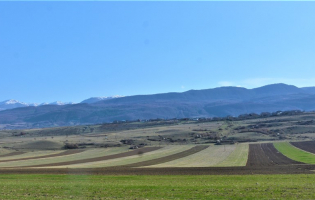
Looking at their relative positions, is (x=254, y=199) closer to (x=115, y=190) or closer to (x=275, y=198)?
(x=275, y=198)

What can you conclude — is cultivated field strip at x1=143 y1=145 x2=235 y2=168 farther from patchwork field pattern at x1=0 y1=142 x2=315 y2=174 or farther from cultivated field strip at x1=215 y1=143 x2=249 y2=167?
cultivated field strip at x1=215 y1=143 x2=249 y2=167

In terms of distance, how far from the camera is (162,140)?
361 ft

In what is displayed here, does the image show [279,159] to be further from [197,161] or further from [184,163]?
[184,163]

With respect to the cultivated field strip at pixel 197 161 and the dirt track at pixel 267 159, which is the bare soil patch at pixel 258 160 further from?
the cultivated field strip at pixel 197 161

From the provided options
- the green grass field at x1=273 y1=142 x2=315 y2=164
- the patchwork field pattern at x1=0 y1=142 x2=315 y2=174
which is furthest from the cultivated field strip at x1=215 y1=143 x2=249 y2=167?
the green grass field at x1=273 y1=142 x2=315 y2=164

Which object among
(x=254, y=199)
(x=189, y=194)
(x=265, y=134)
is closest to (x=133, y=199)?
(x=189, y=194)

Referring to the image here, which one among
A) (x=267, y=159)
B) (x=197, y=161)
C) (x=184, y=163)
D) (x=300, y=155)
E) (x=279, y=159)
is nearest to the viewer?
(x=184, y=163)

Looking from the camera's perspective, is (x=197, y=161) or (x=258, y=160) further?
(x=197, y=161)

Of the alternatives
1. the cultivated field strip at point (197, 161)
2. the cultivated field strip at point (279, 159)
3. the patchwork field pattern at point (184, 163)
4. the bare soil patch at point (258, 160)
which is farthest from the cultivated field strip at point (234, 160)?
the cultivated field strip at point (279, 159)

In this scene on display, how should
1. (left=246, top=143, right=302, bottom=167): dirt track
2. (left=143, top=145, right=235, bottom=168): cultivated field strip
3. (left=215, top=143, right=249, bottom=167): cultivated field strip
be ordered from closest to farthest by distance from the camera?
(left=215, top=143, right=249, bottom=167): cultivated field strip, (left=246, top=143, right=302, bottom=167): dirt track, (left=143, top=145, right=235, bottom=168): cultivated field strip

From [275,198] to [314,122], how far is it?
123 metres

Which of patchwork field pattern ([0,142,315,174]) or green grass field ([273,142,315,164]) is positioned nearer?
patchwork field pattern ([0,142,315,174])

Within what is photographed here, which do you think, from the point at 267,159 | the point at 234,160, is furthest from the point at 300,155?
the point at 234,160

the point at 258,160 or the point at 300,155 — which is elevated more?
the point at 258,160
